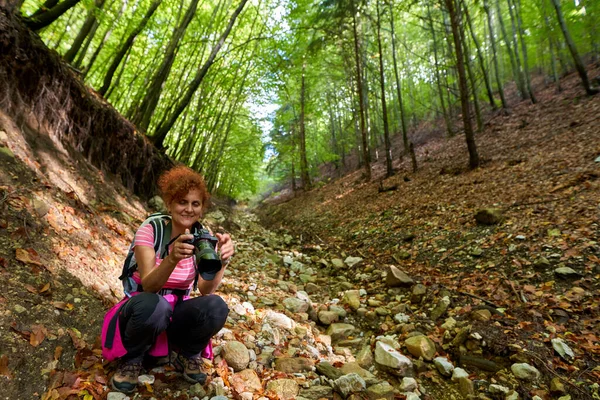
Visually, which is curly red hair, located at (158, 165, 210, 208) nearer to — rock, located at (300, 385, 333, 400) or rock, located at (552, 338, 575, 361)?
rock, located at (300, 385, 333, 400)

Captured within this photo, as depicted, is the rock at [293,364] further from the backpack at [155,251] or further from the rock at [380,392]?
the backpack at [155,251]

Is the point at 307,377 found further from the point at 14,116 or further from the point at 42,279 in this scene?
the point at 14,116

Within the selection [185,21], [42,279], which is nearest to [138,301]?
[42,279]

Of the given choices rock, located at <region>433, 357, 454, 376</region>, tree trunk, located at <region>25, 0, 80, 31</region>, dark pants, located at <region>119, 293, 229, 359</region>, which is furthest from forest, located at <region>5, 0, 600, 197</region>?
rock, located at <region>433, 357, 454, 376</region>

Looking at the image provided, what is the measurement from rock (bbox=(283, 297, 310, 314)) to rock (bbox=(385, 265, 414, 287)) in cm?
129

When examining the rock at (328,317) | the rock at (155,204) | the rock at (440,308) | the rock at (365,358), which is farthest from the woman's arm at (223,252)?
the rock at (155,204)

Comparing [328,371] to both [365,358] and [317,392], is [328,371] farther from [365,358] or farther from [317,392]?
[365,358]

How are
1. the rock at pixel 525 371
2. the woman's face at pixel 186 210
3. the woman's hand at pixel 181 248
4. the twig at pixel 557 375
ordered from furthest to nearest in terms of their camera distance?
the rock at pixel 525 371, the twig at pixel 557 375, the woman's face at pixel 186 210, the woman's hand at pixel 181 248

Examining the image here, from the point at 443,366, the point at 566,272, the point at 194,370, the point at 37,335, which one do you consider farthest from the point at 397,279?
the point at 37,335

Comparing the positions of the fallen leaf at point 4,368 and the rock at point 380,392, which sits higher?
the fallen leaf at point 4,368

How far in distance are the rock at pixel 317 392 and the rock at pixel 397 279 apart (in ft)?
7.73

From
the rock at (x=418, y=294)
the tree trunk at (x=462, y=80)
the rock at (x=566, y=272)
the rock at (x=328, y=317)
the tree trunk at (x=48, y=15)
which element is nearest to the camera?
the rock at (x=566, y=272)

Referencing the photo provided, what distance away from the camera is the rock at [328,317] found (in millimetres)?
3784

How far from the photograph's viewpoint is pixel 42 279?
2426 millimetres
